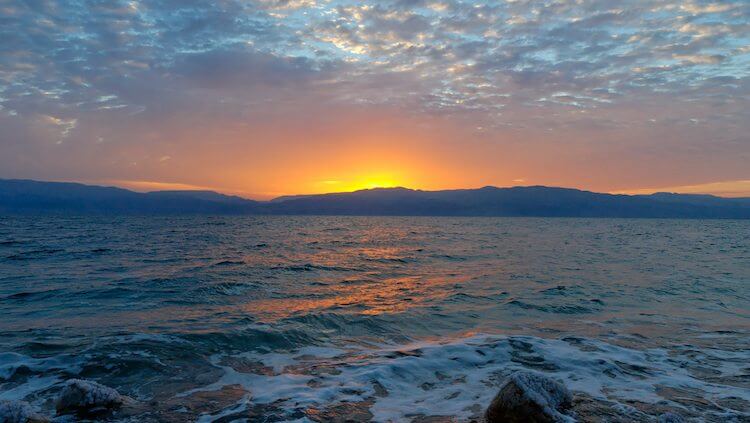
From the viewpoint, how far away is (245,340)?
12.4m

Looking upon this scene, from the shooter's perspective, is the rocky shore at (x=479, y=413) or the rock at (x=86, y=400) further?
the rock at (x=86, y=400)

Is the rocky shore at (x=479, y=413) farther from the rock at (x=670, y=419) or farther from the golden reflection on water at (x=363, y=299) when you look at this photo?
the golden reflection on water at (x=363, y=299)

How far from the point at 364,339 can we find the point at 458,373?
374 centimetres

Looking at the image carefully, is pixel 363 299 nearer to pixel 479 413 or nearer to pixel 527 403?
pixel 479 413

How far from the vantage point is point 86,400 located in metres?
7.61

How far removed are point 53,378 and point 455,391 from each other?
849cm

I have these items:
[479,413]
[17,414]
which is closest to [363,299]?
[479,413]

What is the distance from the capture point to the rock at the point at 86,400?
7.50m

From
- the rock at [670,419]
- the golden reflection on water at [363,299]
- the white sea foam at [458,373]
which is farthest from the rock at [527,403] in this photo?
the golden reflection on water at [363,299]

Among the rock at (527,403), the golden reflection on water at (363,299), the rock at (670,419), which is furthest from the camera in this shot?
the golden reflection on water at (363,299)

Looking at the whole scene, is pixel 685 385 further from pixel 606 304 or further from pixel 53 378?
pixel 53 378

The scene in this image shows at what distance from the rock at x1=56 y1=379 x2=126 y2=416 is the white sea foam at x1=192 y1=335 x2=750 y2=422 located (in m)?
1.80

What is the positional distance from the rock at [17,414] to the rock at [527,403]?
23.2 feet

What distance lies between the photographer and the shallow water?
8.46m
